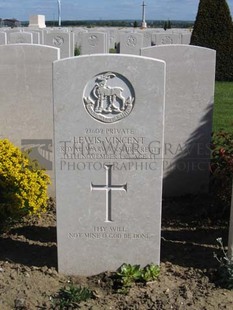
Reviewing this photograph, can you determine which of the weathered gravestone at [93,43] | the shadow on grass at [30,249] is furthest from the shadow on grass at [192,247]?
the weathered gravestone at [93,43]

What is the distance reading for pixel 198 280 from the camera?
3.96m

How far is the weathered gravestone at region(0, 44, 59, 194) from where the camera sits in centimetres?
546

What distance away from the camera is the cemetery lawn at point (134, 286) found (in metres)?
3.70

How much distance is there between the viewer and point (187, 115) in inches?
229

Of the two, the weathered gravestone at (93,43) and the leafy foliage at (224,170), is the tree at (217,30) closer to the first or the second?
the weathered gravestone at (93,43)

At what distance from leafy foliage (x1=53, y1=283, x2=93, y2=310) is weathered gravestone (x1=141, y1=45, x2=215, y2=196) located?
2.61 meters

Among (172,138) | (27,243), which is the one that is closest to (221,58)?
(172,138)

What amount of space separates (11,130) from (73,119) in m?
2.22

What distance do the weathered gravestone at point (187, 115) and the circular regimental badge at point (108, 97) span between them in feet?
6.75

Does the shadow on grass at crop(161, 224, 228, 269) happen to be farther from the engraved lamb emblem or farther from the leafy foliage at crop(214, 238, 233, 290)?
the engraved lamb emblem

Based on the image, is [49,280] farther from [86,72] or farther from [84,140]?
[86,72]

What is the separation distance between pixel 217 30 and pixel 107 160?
12.0m

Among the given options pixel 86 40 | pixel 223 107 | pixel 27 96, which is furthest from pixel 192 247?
pixel 86 40

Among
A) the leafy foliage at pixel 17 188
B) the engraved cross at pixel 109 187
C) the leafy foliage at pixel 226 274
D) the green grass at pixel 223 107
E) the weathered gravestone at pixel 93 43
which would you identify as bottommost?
the leafy foliage at pixel 226 274
